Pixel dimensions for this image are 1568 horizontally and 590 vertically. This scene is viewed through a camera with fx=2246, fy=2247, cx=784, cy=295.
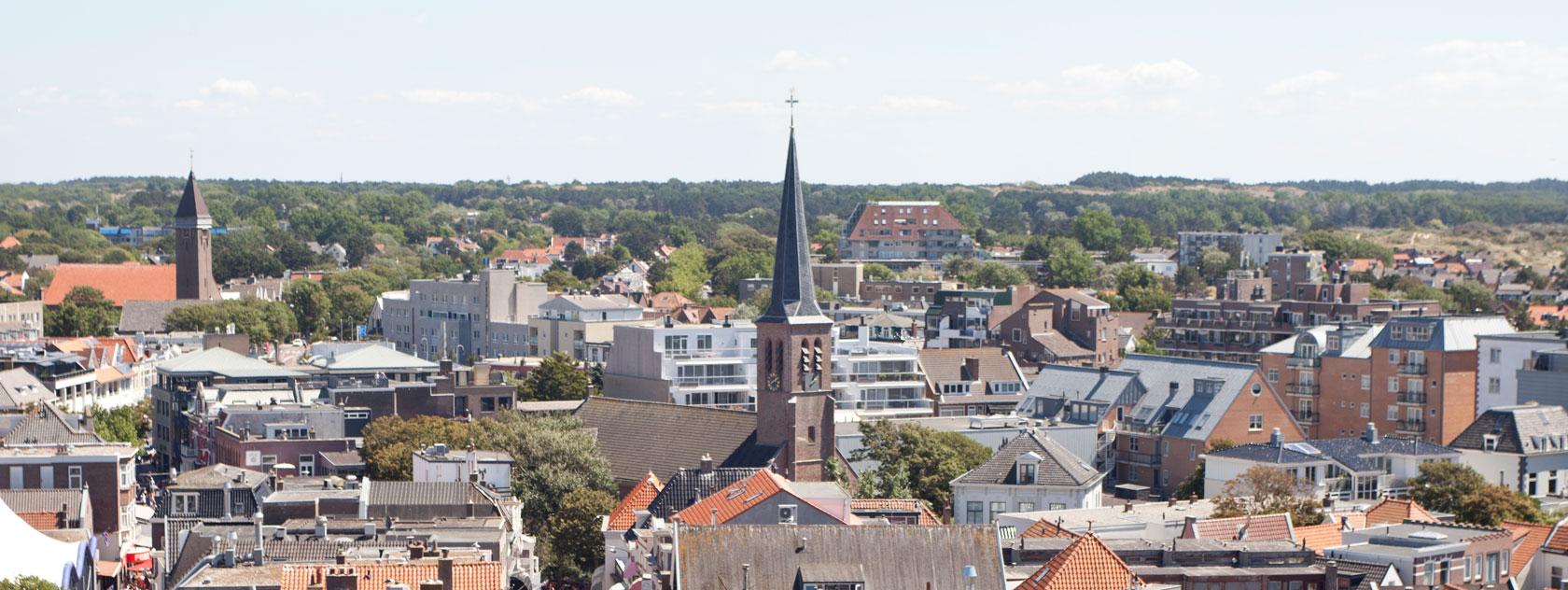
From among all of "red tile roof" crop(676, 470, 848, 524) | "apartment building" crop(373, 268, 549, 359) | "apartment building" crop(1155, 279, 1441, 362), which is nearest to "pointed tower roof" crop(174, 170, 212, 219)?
"apartment building" crop(373, 268, 549, 359)

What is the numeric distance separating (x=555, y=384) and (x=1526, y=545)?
2165 inches

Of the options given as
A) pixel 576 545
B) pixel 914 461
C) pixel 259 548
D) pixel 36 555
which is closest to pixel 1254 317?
pixel 914 461

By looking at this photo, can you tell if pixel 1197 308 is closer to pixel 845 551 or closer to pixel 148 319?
pixel 148 319

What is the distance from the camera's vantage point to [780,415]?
73375 millimetres

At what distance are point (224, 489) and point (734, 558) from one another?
2664cm

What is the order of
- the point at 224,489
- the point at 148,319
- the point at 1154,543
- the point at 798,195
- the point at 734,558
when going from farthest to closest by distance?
the point at 148,319 < the point at 798,195 < the point at 224,489 < the point at 1154,543 < the point at 734,558

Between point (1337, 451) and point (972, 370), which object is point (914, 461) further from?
point (972, 370)

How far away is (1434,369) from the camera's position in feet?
303

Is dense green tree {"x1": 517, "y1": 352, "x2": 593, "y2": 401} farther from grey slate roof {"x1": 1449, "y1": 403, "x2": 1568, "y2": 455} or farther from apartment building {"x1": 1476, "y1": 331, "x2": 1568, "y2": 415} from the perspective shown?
grey slate roof {"x1": 1449, "y1": 403, "x2": 1568, "y2": 455}

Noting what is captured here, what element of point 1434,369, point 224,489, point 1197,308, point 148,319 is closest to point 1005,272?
point 1197,308

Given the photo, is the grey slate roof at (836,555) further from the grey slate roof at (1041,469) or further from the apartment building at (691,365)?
the apartment building at (691,365)

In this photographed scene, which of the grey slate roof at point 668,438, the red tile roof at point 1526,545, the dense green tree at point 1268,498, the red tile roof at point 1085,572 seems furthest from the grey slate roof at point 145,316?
the red tile roof at point 1085,572

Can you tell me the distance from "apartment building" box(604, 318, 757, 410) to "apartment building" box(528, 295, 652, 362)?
25417 millimetres

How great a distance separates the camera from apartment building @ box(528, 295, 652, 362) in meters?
125
